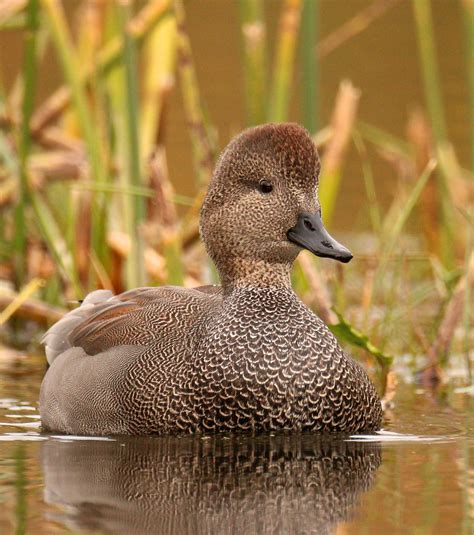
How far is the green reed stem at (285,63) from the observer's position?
7.39m

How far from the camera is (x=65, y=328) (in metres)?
6.77

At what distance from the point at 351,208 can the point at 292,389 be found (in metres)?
5.54

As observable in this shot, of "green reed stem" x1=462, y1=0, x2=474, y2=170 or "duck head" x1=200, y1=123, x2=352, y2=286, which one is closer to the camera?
"duck head" x1=200, y1=123, x2=352, y2=286

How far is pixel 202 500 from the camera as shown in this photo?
15.2 feet

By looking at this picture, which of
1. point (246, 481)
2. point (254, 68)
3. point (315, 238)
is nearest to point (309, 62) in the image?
point (254, 68)

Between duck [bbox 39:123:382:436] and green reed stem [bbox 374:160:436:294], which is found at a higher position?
green reed stem [bbox 374:160:436:294]

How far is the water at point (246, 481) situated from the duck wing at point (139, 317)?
1.39 feet

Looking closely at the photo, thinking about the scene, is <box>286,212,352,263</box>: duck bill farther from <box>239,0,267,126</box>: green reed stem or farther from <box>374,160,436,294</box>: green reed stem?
<box>239,0,267,126</box>: green reed stem

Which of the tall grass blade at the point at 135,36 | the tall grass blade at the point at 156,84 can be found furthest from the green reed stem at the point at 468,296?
the tall grass blade at the point at 156,84

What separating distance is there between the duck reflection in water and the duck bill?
69cm

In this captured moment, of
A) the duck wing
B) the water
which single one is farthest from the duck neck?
the water

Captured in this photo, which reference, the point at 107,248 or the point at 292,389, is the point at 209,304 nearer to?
the point at 292,389

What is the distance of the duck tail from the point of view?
672 centimetres

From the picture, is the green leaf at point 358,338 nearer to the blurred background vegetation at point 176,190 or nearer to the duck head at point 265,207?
the blurred background vegetation at point 176,190
